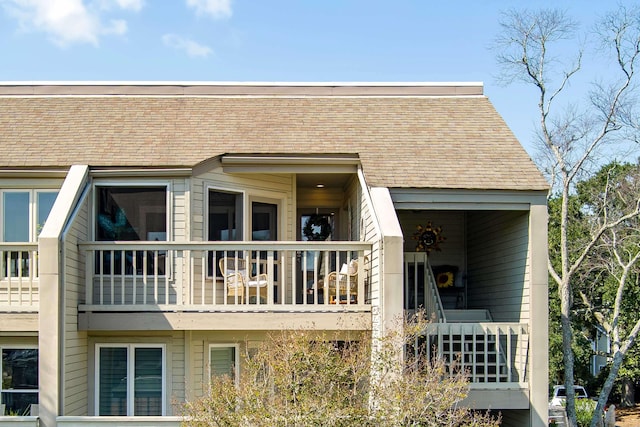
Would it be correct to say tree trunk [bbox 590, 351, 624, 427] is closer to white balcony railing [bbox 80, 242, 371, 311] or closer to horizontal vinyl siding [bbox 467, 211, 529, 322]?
horizontal vinyl siding [bbox 467, 211, 529, 322]

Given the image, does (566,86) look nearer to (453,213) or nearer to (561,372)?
(453,213)

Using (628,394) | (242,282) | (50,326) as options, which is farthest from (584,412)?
(50,326)

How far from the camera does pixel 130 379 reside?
11.5 meters

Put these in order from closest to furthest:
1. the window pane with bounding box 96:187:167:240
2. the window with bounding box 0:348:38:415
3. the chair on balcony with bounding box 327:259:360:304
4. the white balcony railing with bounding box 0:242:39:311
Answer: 1. the white balcony railing with bounding box 0:242:39:311
2. the chair on balcony with bounding box 327:259:360:304
3. the window with bounding box 0:348:38:415
4. the window pane with bounding box 96:187:167:240

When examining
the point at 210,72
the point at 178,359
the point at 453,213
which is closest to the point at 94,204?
the point at 178,359

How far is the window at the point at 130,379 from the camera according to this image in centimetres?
1144

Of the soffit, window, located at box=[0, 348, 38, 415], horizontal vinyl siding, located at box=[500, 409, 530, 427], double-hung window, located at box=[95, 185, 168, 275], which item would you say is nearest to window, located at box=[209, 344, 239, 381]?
double-hung window, located at box=[95, 185, 168, 275]

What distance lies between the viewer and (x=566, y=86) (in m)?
23.1

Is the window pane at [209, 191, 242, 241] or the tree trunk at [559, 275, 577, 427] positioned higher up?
the window pane at [209, 191, 242, 241]

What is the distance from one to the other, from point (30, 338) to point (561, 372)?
107ft

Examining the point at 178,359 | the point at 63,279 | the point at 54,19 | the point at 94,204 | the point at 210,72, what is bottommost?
the point at 178,359

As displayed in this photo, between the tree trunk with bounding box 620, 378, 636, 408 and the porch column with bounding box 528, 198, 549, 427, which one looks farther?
the tree trunk with bounding box 620, 378, 636, 408

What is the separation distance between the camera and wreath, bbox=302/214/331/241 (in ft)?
51.3

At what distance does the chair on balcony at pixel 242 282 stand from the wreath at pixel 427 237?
401 cm
